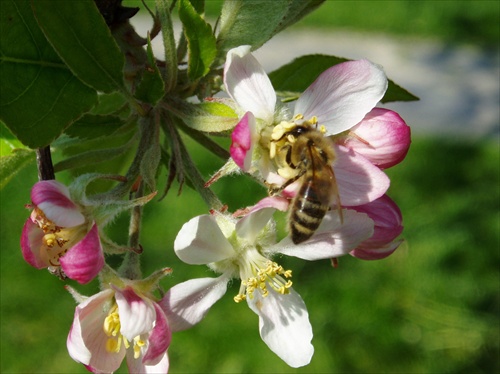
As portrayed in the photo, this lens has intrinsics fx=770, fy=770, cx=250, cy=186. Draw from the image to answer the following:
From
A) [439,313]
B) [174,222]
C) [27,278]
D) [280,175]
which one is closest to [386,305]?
[439,313]

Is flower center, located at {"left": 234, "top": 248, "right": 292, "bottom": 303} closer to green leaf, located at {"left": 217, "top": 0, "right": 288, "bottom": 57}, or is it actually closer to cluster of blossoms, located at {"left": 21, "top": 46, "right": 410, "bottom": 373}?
cluster of blossoms, located at {"left": 21, "top": 46, "right": 410, "bottom": 373}

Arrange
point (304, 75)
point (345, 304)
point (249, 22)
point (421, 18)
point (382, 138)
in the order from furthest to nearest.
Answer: point (421, 18) < point (345, 304) < point (304, 75) < point (249, 22) < point (382, 138)

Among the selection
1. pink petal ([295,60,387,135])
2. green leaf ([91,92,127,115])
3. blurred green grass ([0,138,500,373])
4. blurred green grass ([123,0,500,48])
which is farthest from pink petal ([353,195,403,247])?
blurred green grass ([123,0,500,48])

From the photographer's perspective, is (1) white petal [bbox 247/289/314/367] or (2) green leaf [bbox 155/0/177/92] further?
(1) white petal [bbox 247/289/314/367]

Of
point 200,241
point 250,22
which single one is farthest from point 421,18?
point 200,241

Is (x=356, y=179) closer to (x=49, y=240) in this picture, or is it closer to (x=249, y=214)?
(x=249, y=214)

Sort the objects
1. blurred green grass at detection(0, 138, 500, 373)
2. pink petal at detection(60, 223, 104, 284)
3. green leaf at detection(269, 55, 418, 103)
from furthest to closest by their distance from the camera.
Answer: blurred green grass at detection(0, 138, 500, 373)
green leaf at detection(269, 55, 418, 103)
pink petal at detection(60, 223, 104, 284)

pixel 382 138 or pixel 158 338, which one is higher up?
pixel 382 138

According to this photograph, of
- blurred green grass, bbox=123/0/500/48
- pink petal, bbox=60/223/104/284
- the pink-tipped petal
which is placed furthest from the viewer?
blurred green grass, bbox=123/0/500/48
